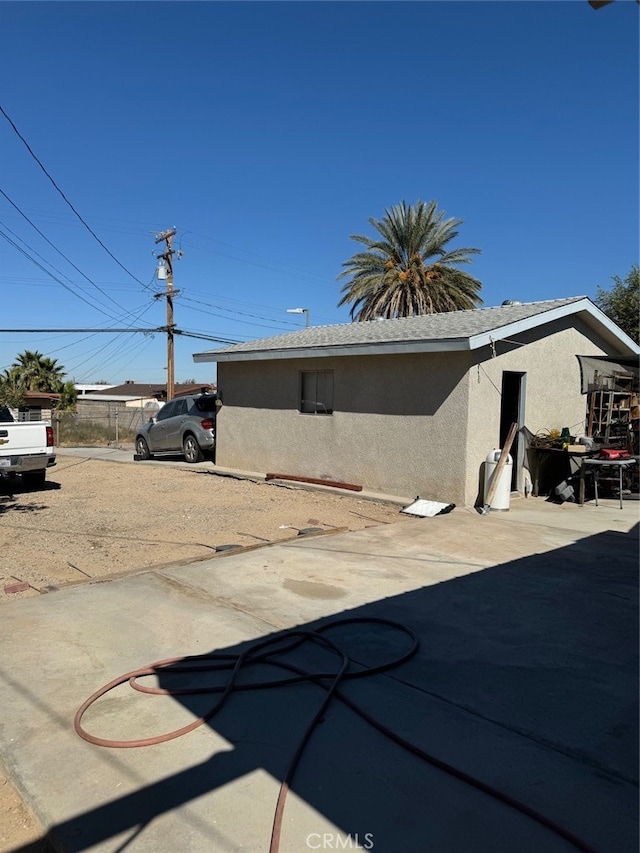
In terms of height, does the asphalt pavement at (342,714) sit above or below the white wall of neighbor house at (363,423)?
below

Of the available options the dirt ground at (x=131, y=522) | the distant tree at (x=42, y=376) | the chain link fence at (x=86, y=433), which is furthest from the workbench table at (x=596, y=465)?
the distant tree at (x=42, y=376)

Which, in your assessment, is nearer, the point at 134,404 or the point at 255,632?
the point at 255,632

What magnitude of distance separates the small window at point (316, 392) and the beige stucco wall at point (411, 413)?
0.14 meters

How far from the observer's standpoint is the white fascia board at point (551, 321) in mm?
9539

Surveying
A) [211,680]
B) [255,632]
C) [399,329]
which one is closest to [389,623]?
[255,632]

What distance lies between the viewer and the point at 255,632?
437 cm

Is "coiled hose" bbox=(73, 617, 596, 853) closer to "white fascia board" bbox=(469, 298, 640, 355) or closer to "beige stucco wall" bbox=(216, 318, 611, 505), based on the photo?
"beige stucco wall" bbox=(216, 318, 611, 505)

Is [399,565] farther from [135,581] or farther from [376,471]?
[376,471]

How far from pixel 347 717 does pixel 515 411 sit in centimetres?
955

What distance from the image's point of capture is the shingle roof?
985cm

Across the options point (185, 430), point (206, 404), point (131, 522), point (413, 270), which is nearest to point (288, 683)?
point (131, 522)

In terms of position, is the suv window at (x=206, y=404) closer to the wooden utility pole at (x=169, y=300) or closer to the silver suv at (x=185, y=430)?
the silver suv at (x=185, y=430)

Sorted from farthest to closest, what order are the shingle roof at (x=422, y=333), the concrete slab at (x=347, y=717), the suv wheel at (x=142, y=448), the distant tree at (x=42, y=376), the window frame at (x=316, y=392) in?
the distant tree at (x=42, y=376) < the suv wheel at (x=142, y=448) < the window frame at (x=316, y=392) < the shingle roof at (x=422, y=333) < the concrete slab at (x=347, y=717)

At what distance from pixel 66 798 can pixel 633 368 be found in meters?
13.1
